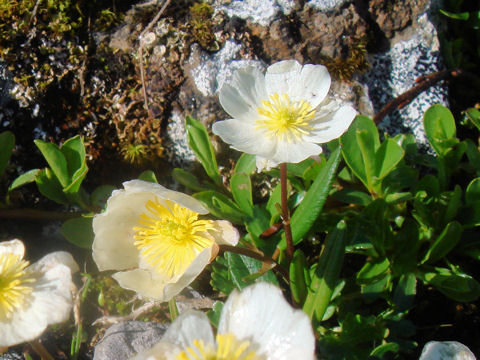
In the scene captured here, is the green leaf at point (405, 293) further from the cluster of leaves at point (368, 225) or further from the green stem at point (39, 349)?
the green stem at point (39, 349)

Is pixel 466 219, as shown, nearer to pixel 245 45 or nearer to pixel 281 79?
pixel 281 79

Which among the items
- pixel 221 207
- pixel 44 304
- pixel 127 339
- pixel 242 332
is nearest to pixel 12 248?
pixel 44 304

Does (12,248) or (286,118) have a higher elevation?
(286,118)

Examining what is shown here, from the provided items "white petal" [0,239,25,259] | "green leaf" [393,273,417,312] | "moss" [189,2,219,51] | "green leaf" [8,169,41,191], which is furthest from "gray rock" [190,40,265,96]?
"green leaf" [393,273,417,312]

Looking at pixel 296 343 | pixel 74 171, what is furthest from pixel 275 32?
→ pixel 296 343

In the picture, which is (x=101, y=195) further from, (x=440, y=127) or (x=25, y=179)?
(x=440, y=127)

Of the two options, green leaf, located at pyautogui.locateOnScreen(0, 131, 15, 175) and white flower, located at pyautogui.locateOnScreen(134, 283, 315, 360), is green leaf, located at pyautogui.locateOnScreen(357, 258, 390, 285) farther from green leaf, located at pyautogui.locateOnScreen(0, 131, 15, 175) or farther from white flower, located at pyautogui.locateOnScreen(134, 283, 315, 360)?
green leaf, located at pyautogui.locateOnScreen(0, 131, 15, 175)
